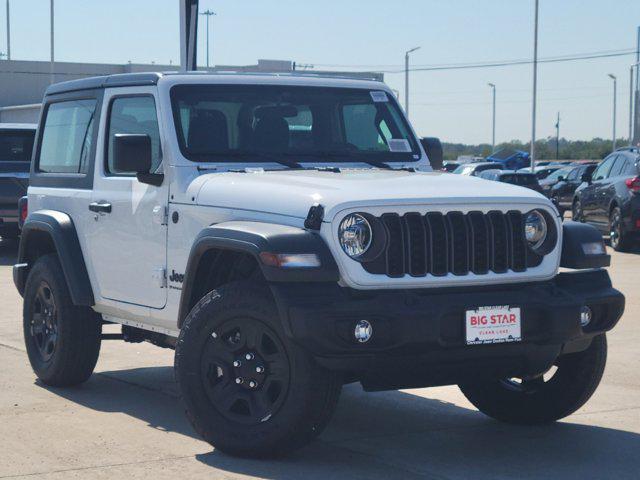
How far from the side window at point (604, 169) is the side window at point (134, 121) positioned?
1470cm

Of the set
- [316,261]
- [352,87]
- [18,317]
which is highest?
[352,87]

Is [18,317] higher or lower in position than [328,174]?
lower

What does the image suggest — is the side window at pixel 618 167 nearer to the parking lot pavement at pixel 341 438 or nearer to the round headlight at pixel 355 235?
the parking lot pavement at pixel 341 438

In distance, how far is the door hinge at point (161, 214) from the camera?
7.23 meters

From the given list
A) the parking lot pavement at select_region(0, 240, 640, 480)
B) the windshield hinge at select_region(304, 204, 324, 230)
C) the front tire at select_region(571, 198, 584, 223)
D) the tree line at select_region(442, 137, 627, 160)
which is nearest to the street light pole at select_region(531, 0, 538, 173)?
the front tire at select_region(571, 198, 584, 223)

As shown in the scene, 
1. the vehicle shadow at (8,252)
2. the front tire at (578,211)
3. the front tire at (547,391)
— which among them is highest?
the front tire at (578,211)

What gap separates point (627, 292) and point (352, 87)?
716 cm

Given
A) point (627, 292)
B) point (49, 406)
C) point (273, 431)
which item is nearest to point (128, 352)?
point (49, 406)

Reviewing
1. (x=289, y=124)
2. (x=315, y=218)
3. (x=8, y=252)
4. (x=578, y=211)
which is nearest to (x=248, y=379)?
(x=315, y=218)

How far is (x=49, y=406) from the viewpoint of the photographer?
7820 millimetres

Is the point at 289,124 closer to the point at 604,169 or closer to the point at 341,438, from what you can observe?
the point at 341,438

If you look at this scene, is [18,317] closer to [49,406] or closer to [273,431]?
[49,406]

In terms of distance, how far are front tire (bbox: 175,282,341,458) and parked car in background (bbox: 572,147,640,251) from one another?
48.4 feet

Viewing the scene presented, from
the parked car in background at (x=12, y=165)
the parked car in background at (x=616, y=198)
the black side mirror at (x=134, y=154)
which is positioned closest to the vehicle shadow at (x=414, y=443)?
the black side mirror at (x=134, y=154)
